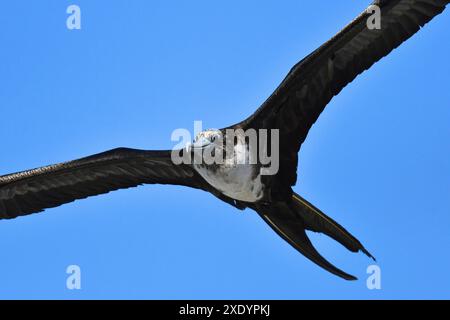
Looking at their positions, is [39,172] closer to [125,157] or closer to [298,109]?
[125,157]

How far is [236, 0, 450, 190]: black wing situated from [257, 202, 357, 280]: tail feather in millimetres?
295

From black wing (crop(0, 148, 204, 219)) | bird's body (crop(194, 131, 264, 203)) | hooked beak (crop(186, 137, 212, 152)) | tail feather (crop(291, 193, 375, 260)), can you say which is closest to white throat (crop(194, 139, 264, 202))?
bird's body (crop(194, 131, 264, 203))

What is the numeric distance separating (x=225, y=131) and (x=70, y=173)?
2355 millimetres

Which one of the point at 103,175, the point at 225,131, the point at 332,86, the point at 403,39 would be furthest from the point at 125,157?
the point at 403,39

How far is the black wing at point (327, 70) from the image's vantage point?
1182 centimetres

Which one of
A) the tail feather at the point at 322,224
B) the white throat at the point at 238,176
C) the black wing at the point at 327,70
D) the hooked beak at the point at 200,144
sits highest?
the black wing at the point at 327,70

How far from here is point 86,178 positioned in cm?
1381

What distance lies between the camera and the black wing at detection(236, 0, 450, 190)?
11820 millimetres

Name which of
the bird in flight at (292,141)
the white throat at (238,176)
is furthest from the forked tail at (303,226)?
the white throat at (238,176)

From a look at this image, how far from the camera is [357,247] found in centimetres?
1232

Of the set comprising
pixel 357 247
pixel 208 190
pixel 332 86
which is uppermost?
pixel 332 86

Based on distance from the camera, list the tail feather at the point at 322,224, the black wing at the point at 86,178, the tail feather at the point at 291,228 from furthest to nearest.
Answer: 1. the black wing at the point at 86,178
2. the tail feather at the point at 291,228
3. the tail feather at the point at 322,224

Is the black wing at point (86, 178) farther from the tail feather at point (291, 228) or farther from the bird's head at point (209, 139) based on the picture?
the tail feather at point (291, 228)

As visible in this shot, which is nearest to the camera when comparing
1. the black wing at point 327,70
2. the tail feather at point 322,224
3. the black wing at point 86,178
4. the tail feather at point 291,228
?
the black wing at point 327,70
